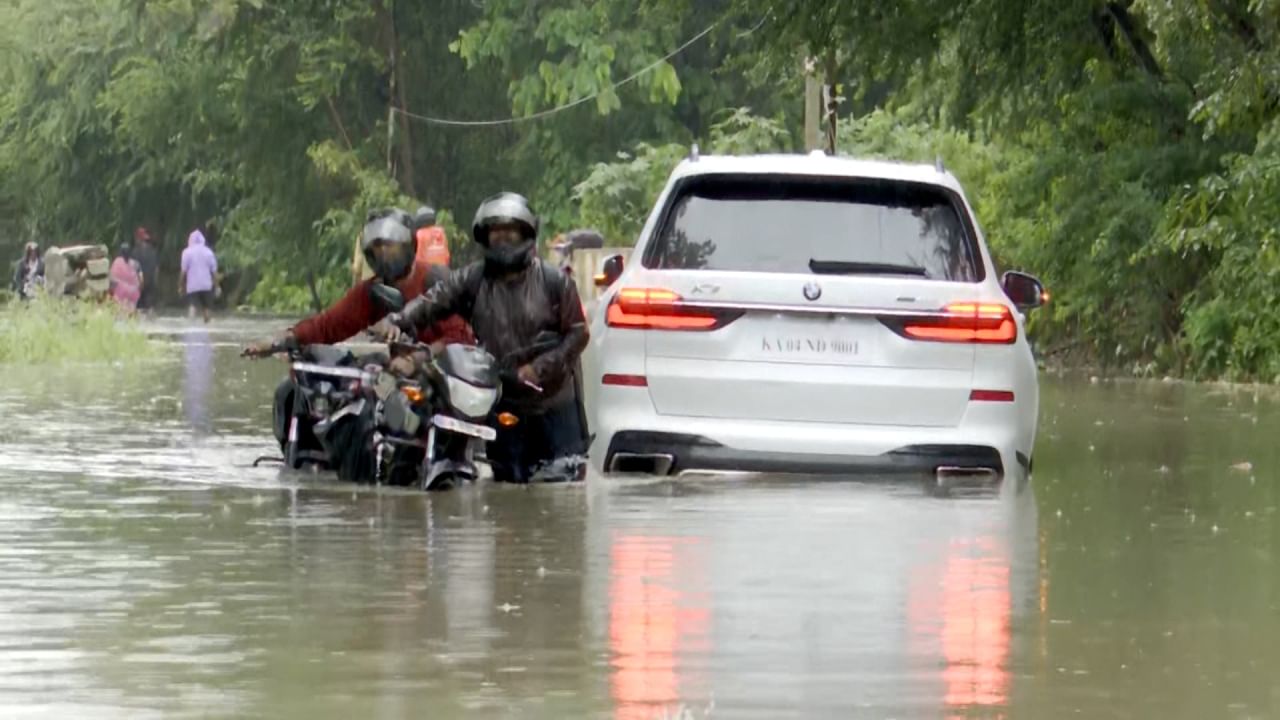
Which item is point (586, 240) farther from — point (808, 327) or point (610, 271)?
point (808, 327)

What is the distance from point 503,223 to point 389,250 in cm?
84

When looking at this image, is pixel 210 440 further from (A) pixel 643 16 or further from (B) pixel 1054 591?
(A) pixel 643 16

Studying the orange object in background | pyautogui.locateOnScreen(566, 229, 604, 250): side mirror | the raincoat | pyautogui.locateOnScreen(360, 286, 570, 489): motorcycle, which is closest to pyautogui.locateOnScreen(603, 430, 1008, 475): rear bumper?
pyautogui.locateOnScreen(360, 286, 570, 489): motorcycle

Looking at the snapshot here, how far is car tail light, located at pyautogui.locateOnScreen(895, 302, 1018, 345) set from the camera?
587 inches

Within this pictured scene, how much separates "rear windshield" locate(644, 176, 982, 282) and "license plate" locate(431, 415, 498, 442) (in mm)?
1603

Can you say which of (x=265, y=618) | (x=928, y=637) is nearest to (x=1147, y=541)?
Answer: (x=928, y=637)

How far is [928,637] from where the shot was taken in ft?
34.9

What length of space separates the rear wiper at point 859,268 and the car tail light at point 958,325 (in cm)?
21

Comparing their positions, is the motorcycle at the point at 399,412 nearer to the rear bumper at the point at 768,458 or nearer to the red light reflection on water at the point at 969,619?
the rear bumper at the point at 768,458

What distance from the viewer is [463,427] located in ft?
53.2

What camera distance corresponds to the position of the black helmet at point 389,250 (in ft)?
56.9

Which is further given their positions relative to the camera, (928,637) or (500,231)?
(500,231)

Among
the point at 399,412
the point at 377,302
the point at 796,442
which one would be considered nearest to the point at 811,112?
the point at 377,302

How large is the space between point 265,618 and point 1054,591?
117 inches
